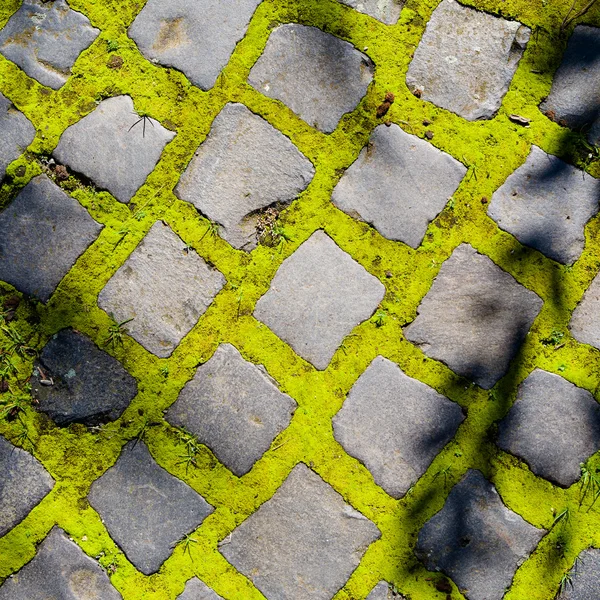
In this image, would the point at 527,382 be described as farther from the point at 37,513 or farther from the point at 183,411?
the point at 37,513

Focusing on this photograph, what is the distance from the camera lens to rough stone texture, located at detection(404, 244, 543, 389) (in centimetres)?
245

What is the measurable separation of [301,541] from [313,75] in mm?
1812

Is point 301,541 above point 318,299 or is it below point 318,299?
below

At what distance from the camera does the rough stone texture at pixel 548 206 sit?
2.49 metres

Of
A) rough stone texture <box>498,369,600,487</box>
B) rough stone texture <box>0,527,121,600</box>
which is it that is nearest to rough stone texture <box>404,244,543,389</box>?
rough stone texture <box>498,369,600,487</box>

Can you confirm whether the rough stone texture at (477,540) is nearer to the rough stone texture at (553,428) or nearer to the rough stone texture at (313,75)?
the rough stone texture at (553,428)

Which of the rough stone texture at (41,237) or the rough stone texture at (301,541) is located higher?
the rough stone texture at (41,237)

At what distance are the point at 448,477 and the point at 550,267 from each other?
0.90m

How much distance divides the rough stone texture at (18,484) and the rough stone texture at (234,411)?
1.75ft

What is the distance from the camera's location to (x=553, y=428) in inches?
95.2

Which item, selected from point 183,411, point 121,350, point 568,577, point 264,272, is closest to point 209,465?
point 183,411

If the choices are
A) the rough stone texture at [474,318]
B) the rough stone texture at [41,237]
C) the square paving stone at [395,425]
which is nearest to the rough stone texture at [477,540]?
the square paving stone at [395,425]

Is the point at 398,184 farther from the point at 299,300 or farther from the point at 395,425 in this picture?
the point at 395,425

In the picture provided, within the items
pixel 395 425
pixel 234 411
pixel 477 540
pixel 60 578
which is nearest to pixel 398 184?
pixel 395 425
